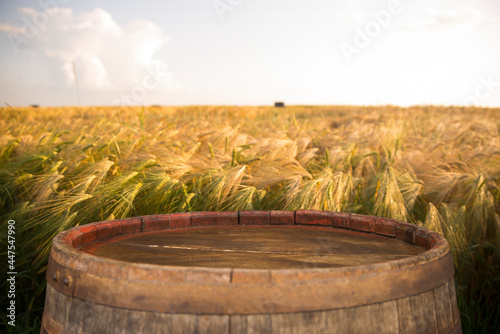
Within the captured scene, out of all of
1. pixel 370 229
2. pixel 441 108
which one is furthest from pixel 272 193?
pixel 441 108

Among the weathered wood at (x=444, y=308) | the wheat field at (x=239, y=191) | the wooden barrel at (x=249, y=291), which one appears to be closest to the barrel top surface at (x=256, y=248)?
the wooden barrel at (x=249, y=291)

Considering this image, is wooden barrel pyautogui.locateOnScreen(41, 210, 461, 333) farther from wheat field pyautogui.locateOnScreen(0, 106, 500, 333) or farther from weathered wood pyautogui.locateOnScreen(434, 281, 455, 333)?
wheat field pyautogui.locateOnScreen(0, 106, 500, 333)

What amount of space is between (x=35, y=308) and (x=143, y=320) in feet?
6.43

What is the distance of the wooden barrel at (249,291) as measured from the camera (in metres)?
1.11

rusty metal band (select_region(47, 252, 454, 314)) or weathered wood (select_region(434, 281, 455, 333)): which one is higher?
rusty metal band (select_region(47, 252, 454, 314))

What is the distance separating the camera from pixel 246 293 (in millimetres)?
1101

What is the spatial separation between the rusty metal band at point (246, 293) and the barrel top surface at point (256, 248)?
26 cm

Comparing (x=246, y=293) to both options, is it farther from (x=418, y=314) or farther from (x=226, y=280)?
(x=418, y=314)

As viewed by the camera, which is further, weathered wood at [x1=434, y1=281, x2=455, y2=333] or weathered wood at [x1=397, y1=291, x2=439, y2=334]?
weathered wood at [x1=434, y1=281, x2=455, y2=333]

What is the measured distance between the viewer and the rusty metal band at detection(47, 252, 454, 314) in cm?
110

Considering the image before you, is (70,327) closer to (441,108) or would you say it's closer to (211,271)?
(211,271)

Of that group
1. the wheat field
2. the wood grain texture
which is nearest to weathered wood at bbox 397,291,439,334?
the wood grain texture

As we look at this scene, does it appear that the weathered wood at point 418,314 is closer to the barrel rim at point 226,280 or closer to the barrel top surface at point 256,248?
the barrel rim at point 226,280

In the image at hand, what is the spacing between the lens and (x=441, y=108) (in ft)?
48.6
